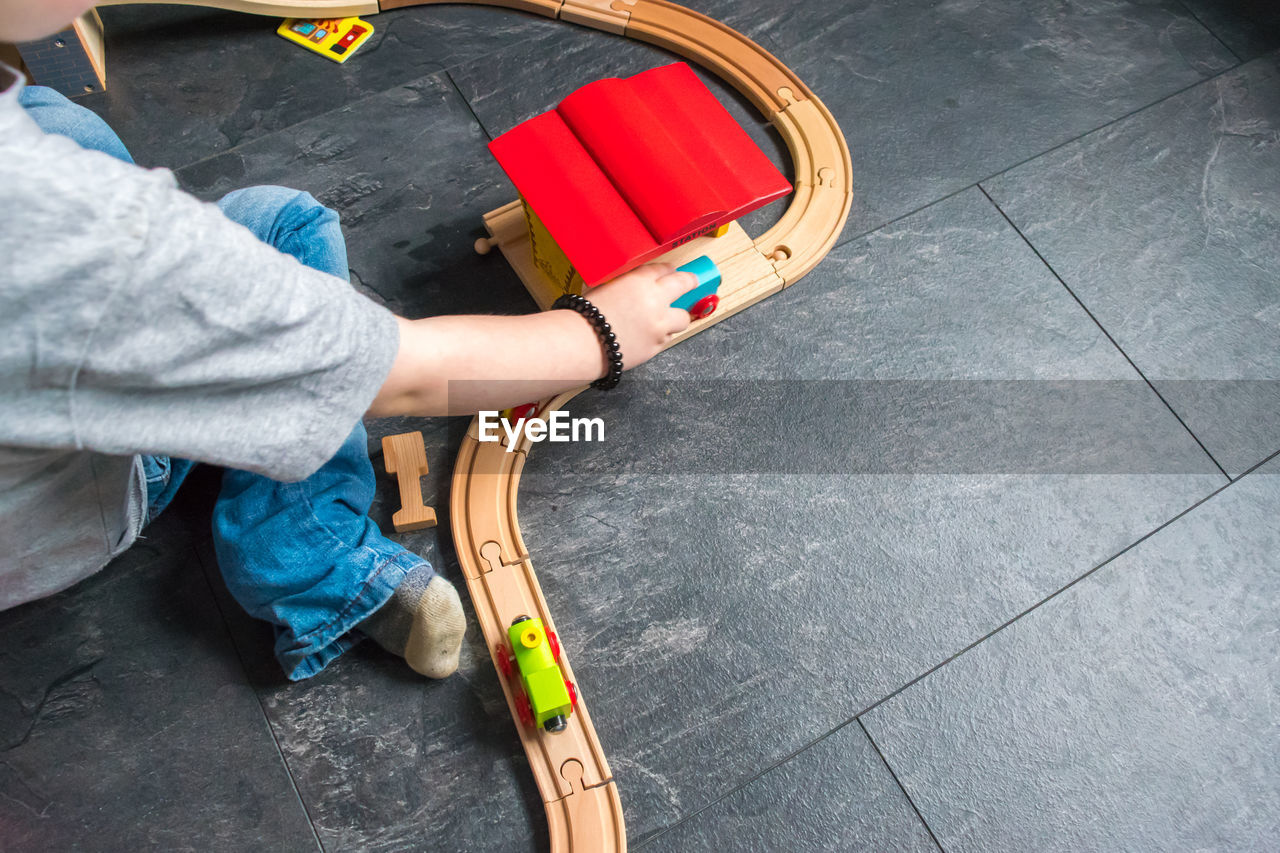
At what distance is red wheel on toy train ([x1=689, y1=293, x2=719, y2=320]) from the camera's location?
0.97 metres

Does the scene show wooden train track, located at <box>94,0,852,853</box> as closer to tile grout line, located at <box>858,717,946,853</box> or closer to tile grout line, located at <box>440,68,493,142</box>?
tile grout line, located at <box>440,68,493,142</box>

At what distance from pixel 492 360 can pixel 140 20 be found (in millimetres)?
915

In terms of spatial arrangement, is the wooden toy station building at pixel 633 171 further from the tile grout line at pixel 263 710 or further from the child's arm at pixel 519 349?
the tile grout line at pixel 263 710

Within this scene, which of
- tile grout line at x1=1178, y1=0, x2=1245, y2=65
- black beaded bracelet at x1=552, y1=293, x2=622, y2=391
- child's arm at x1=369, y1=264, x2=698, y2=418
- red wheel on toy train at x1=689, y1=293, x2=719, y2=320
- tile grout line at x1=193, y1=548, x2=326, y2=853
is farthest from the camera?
tile grout line at x1=1178, y1=0, x2=1245, y2=65

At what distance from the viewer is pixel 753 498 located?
3.26 feet

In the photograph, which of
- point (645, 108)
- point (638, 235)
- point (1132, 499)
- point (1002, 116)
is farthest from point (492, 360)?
point (1002, 116)

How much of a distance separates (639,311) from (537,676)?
0.35m

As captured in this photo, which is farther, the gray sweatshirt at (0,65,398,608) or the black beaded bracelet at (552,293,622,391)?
the black beaded bracelet at (552,293,622,391)

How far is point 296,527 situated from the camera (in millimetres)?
816

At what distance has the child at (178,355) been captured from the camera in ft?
1.37

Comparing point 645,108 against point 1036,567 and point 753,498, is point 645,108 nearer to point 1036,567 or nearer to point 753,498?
point 753,498

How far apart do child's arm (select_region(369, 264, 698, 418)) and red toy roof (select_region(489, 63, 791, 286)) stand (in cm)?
4

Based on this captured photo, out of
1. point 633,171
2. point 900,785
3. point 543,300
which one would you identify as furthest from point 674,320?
point 900,785

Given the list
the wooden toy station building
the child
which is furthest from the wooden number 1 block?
the wooden toy station building
